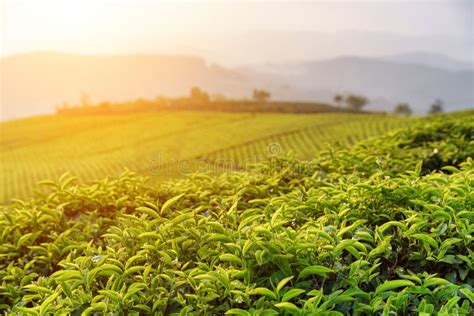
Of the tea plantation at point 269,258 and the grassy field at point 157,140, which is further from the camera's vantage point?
the grassy field at point 157,140

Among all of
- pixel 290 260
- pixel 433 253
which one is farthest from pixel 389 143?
pixel 290 260

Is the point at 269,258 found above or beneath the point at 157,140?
above

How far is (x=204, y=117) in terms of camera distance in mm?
35438

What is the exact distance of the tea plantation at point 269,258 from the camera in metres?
2.27

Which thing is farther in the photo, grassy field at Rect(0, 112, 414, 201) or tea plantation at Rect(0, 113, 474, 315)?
grassy field at Rect(0, 112, 414, 201)

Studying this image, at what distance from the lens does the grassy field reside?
21109 millimetres

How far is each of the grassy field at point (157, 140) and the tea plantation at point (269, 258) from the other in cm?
1184

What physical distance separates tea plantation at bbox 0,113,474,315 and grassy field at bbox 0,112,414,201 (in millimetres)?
11837

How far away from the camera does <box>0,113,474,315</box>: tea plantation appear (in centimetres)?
227

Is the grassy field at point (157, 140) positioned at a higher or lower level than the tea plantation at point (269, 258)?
lower

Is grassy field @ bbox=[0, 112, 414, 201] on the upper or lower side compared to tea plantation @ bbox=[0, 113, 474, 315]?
lower

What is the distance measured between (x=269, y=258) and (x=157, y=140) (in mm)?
26199

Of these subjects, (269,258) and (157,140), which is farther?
(157,140)

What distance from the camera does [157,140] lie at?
28094mm
